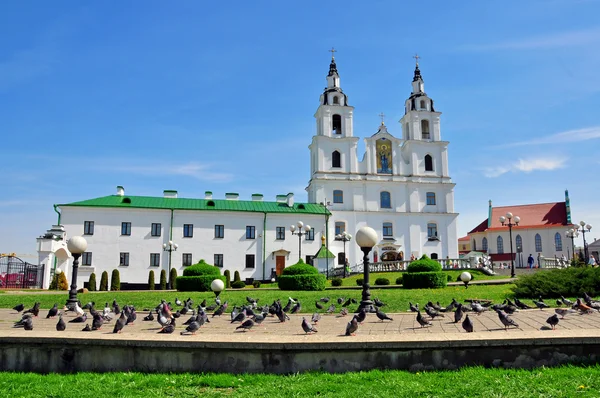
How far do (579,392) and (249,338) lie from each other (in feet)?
14.4

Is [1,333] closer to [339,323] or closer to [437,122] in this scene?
[339,323]

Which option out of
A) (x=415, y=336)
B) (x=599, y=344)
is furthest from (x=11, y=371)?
(x=599, y=344)

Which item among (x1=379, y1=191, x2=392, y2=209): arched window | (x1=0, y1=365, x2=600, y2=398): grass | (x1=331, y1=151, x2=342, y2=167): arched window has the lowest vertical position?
(x1=0, y1=365, x2=600, y2=398): grass

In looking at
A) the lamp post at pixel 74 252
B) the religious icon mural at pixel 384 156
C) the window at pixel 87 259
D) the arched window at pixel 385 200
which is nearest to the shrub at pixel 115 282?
the window at pixel 87 259

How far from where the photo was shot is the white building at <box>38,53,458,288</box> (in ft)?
151

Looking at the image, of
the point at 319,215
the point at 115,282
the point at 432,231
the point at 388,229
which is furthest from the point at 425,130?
the point at 115,282

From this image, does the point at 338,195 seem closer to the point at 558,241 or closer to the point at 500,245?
the point at 500,245

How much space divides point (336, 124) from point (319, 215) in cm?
1388

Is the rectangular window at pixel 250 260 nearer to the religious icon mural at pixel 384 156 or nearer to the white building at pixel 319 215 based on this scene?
the white building at pixel 319 215

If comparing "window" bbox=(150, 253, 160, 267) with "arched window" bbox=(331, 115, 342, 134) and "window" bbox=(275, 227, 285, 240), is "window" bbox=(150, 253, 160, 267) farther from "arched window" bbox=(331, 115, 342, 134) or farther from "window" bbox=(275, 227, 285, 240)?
"arched window" bbox=(331, 115, 342, 134)

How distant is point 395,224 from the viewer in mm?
56562

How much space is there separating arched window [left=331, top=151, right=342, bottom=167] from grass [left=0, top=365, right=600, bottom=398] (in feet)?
169

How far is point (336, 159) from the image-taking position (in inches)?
2280

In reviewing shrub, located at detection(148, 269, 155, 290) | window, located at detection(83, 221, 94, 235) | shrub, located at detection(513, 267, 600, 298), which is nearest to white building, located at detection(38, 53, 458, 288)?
window, located at detection(83, 221, 94, 235)
